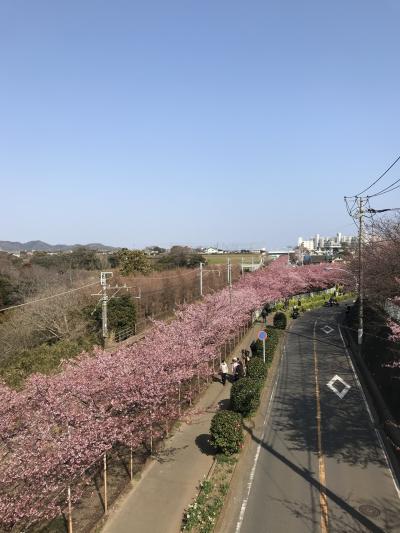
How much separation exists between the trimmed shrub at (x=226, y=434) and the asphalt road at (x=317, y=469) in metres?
0.88

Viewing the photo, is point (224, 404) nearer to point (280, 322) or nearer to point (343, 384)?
point (343, 384)

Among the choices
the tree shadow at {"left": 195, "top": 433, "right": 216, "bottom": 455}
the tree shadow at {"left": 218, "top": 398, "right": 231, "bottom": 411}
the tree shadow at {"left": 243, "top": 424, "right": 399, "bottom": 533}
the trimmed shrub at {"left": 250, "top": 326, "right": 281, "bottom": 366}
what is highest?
the trimmed shrub at {"left": 250, "top": 326, "right": 281, "bottom": 366}

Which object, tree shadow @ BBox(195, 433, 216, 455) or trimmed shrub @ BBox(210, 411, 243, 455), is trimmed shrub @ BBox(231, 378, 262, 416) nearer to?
tree shadow @ BBox(195, 433, 216, 455)

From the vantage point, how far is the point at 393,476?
43.7 feet

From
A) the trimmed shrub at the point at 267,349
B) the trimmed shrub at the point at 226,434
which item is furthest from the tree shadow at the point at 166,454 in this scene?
the trimmed shrub at the point at 267,349

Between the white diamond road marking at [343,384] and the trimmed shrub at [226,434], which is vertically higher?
the trimmed shrub at [226,434]

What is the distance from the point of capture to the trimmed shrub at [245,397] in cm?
1782

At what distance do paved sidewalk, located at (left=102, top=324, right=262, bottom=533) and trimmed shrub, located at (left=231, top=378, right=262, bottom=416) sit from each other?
135 centimetres

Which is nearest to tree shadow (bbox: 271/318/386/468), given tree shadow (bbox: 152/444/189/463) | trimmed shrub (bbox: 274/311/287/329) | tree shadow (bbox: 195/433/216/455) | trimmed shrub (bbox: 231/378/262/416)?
trimmed shrub (bbox: 231/378/262/416)

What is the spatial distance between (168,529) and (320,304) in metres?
54.4

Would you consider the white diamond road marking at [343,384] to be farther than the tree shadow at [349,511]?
Yes

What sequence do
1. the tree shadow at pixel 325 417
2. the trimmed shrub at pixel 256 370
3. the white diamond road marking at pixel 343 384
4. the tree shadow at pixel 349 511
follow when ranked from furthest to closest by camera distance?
the white diamond road marking at pixel 343 384, the trimmed shrub at pixel 256 370, the tree shadow at pixel 325 417, the tree shadow at pixel 349 511

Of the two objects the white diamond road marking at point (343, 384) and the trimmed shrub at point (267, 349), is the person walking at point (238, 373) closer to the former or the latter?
the trimmed shrub at point (267, 349)

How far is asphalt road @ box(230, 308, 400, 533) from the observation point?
11.1 m
